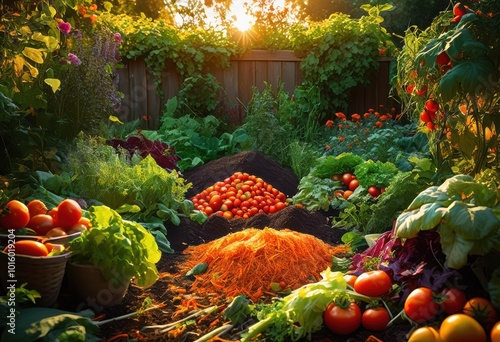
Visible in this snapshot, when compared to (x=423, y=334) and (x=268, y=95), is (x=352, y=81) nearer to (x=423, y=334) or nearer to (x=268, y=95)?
(x=268, y=95)

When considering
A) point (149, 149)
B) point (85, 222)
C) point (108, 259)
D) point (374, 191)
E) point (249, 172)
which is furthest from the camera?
point (249, 172)

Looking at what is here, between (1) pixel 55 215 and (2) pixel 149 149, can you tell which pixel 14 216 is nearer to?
(1) pixel 55 215

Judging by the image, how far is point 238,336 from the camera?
3.42 meters

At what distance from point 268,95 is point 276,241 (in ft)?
16.5

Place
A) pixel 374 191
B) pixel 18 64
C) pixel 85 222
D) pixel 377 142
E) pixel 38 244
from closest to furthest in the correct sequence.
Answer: pixel 38 244 → pixel 85 222 → pixel 18 64 → pixel 374 191 → pixel 377 142

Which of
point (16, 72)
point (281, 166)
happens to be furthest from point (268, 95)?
point (16, 72)

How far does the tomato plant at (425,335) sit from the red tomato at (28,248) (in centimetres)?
205

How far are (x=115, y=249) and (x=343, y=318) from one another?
1382 millimetres

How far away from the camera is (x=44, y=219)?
374 cm

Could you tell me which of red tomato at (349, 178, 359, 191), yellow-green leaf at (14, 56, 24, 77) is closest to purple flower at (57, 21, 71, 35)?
yellow-green leaf at (14, 56, 24, 77)

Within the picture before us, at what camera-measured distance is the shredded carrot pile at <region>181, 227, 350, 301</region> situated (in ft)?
13.3

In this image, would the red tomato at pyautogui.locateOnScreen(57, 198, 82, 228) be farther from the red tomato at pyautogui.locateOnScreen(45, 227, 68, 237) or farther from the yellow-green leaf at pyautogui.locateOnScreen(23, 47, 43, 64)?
the yellow-green leaf at pyautogui.locateOnScreen(23, 47, 43, 64)

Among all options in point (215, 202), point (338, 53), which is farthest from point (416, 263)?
point (338, 53)

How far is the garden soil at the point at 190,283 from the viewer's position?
341 cm
